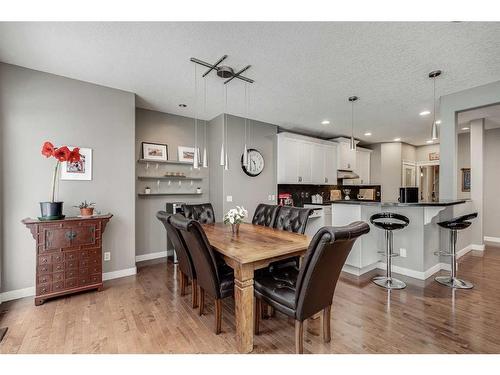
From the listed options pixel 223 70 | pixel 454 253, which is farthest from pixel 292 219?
pixel 454 253

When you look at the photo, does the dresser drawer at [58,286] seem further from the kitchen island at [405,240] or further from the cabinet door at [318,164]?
the cabinet door at [318,164]

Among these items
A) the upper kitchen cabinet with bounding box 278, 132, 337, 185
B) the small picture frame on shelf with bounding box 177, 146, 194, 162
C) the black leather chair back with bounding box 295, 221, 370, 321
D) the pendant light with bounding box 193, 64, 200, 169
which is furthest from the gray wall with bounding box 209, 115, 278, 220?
the black leather chair back with bounding box 295, 221, 370, 321

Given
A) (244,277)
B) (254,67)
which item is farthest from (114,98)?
(244,277)

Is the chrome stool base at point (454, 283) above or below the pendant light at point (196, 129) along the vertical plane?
below

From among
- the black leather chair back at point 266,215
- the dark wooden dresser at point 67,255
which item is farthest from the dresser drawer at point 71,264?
the black leather chair back at point 266,215

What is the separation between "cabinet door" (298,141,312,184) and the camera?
5172 mm

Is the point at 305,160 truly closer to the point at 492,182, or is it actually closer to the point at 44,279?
the point at 492,182

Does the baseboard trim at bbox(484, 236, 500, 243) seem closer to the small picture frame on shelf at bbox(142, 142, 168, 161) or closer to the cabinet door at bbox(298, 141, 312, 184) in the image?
the cabinet door at bbox(298, 141, 312, 184)

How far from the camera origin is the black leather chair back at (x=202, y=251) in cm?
179

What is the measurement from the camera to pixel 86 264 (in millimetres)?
2713

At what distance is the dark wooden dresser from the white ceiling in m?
1.77

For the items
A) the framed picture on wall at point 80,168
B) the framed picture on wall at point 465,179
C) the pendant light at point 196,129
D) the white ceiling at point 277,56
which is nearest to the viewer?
the white ceiling at point 277,56

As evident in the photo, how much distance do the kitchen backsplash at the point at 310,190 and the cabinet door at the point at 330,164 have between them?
0.39m
